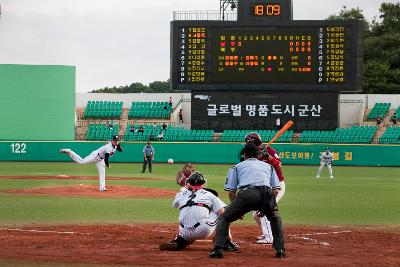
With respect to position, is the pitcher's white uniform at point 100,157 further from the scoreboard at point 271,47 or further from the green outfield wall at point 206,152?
the green outfield wall at point 206,152

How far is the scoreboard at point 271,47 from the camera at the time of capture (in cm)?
4712

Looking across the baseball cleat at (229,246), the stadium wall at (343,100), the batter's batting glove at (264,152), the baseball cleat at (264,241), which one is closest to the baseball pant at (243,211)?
the baseball cleat at (229,246)

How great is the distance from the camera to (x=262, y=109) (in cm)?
5128

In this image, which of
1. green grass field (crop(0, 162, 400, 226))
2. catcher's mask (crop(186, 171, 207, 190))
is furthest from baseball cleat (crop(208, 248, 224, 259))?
green grass field (crop(0, 162, 400, 226))

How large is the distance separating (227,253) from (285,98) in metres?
38.6

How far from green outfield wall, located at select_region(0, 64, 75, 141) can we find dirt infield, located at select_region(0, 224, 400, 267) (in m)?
44.6

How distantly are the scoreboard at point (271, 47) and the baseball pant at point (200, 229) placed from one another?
3503cm

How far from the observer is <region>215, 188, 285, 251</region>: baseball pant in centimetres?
1214

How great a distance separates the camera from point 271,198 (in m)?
12.3

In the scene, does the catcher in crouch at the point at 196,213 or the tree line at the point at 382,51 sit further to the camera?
the tree line at the point at 382,51

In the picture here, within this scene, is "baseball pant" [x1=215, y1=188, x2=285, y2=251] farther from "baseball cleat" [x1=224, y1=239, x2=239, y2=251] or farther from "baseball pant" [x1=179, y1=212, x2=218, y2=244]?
"baseball cleat" [x1=224, y1=239, x2=239, y2=251]

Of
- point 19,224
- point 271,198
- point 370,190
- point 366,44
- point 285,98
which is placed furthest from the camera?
point 366,44

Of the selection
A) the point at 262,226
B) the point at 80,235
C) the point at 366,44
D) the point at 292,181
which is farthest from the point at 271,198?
the point at 366,44

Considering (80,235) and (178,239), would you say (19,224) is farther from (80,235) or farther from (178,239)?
(178,239)
